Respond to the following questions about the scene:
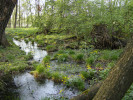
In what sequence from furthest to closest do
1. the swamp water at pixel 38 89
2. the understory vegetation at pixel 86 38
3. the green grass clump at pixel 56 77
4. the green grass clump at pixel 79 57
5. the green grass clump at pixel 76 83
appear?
the green grass clump at pixel 79 57
the understory vegetation at pixel 86 38
the green grass clump at pixel 56 77
the green grass clump at pixel 76 83
the swamp water at pixel 38 89

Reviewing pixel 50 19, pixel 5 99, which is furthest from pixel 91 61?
pixel 50 19

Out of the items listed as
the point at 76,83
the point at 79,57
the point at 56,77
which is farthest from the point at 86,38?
the point at 76,83

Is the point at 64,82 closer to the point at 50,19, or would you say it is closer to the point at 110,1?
the point at 110,1

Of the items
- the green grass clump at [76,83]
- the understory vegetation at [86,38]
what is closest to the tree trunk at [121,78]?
the green grass clump at [76,83]

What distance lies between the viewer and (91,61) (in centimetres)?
707

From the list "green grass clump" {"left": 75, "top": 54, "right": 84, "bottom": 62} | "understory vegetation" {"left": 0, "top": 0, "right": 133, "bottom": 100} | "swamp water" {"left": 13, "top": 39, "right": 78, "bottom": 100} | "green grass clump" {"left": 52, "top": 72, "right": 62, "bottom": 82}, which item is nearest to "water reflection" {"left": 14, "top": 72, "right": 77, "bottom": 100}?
"swamp water" {"left": 13, "top": 39, "right": 78, "bottom": 100}

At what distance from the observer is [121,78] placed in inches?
64.7

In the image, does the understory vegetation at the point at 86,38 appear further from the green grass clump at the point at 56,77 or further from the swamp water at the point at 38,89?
the swamp water at the point at 38,89

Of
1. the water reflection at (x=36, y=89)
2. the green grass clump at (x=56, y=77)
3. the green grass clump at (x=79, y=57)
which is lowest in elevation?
the water reflection at (x=36, y=89)

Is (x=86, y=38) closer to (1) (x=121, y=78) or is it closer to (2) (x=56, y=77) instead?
(2) (x=56, y=77)

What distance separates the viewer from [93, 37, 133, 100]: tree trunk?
1.63 meters

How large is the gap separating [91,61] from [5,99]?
176 inches

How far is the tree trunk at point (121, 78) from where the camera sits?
163cm

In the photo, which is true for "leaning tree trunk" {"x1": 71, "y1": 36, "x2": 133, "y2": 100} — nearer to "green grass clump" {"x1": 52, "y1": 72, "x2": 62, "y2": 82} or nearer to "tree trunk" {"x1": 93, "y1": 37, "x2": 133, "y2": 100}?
"tree trunk" {"x1": 93, "y1": 37, "x2": 133, "y2": 100}
